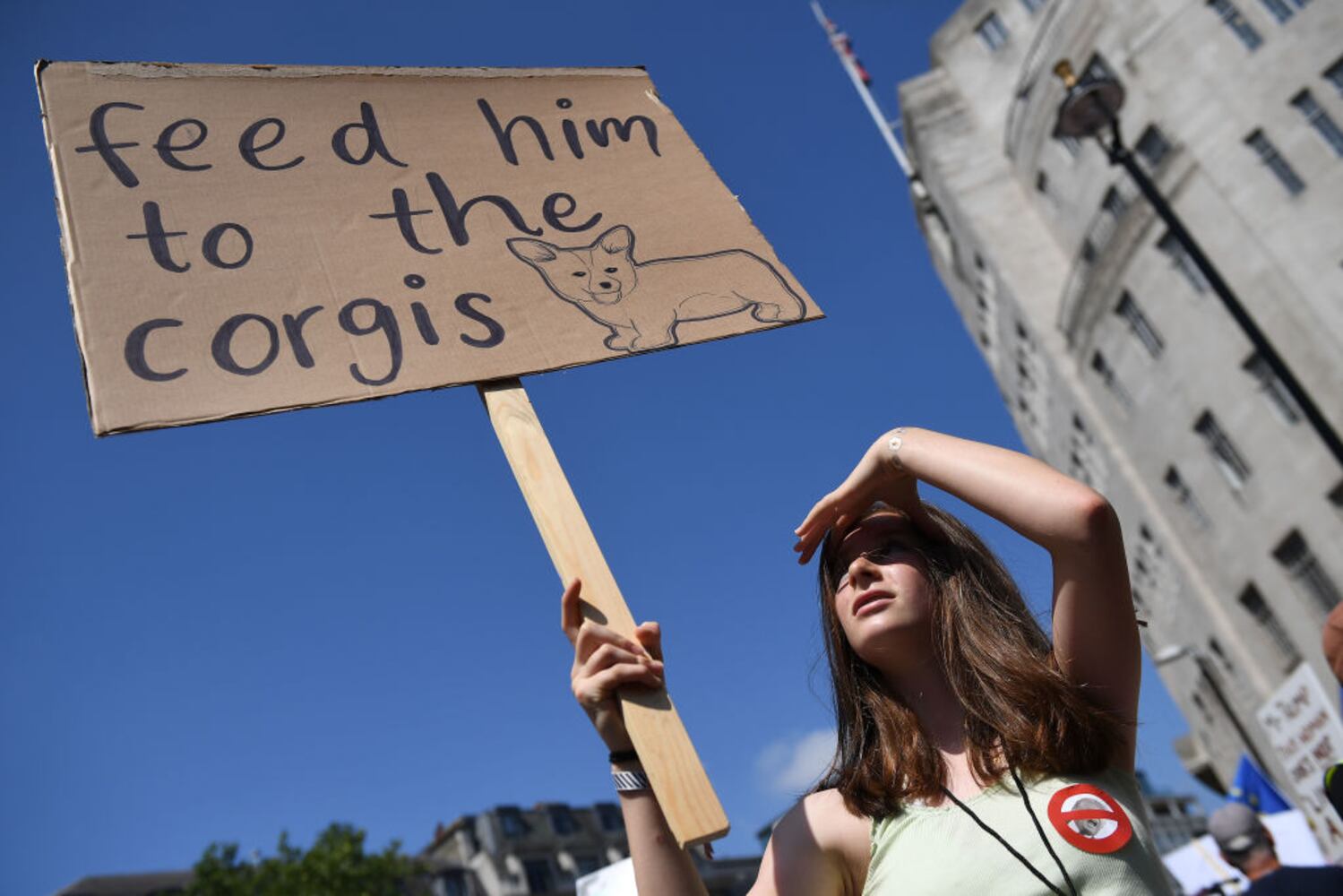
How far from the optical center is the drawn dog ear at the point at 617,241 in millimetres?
2963

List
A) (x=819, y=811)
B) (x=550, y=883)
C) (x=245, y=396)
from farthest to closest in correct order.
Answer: (x=550, y=883) → (x=245, y=396) → (x=819, y=811)

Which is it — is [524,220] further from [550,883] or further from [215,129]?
[550,883]

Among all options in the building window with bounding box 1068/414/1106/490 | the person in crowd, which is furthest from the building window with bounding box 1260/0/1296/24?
the person in crowd

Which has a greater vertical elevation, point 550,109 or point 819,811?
point 550,109

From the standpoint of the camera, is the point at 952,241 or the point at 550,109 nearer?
the point at 550,109

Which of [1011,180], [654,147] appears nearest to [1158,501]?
[1011,180]

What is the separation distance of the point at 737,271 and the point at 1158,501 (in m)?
28.8

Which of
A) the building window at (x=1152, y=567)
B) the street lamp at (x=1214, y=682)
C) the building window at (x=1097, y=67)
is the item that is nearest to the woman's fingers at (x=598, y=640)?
the street lamp at (x=1214, y=682)

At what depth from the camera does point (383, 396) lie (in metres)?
2.41

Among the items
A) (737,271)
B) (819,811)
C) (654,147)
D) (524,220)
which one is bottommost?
(819,811)

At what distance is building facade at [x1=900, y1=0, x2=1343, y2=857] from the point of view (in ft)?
72.1

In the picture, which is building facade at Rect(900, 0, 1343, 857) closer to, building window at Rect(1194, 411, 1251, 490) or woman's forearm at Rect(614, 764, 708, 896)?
building window at Rect(1194, 411, 1251, 490)

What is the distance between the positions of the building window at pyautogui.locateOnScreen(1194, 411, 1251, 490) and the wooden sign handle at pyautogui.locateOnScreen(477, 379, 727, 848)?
83.0 feet

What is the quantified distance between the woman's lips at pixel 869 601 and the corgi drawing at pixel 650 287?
2.60ft
